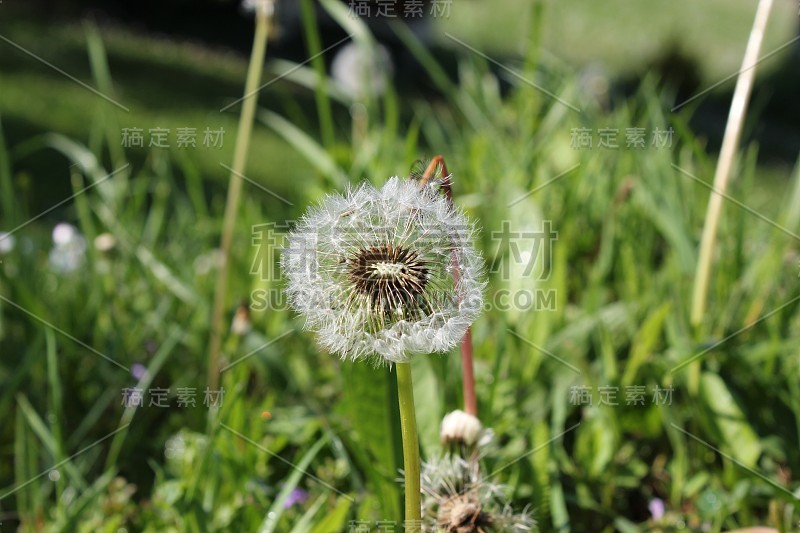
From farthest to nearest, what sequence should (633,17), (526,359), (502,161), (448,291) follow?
(633,17) < (502,161) < (526,359) < (448,291)

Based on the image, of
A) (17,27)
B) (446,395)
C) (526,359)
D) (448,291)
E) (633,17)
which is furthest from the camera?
(633,17)

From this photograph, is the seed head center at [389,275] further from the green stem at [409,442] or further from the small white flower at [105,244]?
the small white flower at [105,244]

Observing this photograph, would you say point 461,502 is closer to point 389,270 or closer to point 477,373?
point 389,270

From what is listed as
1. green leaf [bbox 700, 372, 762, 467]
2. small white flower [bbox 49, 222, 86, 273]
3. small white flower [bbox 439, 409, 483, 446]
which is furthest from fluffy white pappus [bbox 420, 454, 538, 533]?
small white flower [bbox 49, 222, 86, 273]

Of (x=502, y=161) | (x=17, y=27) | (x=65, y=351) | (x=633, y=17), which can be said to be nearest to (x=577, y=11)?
(x=633, y=17)

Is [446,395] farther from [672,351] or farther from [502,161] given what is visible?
[502,161]

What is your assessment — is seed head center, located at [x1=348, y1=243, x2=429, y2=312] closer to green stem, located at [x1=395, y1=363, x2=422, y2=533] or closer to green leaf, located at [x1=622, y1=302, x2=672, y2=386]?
green stem, located at [x1=395, y1=363, x2=422, y2=533]
